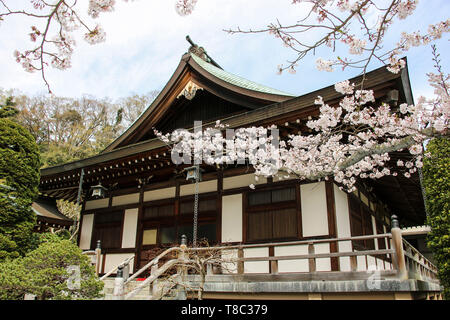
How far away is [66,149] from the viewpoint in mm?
26656

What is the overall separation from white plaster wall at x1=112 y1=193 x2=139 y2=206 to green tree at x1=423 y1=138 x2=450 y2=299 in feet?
26.6

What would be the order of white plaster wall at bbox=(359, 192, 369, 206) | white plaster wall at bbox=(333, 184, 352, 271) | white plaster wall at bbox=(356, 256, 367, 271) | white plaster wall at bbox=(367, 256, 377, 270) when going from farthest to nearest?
white plaster wall at bbox=(359, 192, 369, 206) → white plaster wall at bbox=(367, 256, 377, 270) → white plaster wall at bbox=(356, 256, 367, 271) → white plaster wall at bbox=(333, 184, 352, 271)

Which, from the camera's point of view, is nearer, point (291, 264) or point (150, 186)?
point (291, 264)

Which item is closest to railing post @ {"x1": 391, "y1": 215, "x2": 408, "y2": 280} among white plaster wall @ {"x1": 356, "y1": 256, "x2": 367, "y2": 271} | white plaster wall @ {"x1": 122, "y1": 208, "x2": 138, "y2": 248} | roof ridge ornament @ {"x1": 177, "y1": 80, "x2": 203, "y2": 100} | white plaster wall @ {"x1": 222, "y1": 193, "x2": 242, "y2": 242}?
A: white plaster wall @ {"x1": 356, "y1": 256, "x2": 367, "y2": 271}

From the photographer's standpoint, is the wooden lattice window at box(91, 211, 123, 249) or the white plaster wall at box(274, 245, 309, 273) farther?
the wooden lattice window at box(91, 211, 123, 249)

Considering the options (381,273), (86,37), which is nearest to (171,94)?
(86,37)

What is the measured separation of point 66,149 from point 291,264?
24.1 meters

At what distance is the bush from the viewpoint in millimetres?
5602

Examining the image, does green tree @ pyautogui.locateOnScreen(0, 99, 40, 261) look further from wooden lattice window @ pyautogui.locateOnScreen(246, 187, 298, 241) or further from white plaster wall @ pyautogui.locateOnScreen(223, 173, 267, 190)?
wooden lattice window @ pyautogui.locateOnScreen(246, 187, 298, 241)

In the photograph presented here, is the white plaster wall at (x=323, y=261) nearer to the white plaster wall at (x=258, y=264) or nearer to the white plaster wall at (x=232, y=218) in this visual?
the white plaster wall at (x=258, y=264)

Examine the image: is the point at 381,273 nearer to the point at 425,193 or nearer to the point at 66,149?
the point at 425,193

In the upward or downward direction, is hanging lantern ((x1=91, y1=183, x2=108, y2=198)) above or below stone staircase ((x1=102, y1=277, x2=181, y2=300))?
above

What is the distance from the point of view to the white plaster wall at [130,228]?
412 inches

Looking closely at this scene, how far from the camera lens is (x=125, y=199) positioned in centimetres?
1112
